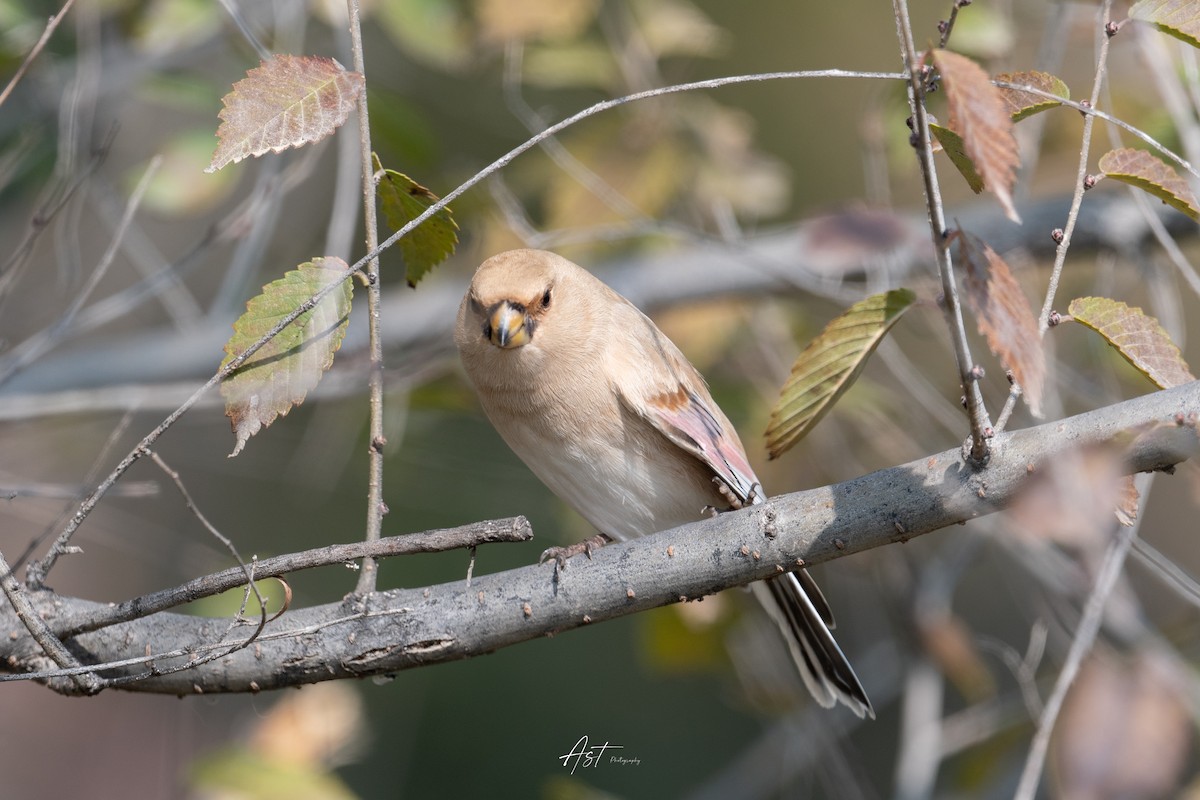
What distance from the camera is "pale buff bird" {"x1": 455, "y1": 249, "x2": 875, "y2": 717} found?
2941 mm

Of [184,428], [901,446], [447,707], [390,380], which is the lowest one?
[447,707]

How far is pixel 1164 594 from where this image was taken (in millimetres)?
5832

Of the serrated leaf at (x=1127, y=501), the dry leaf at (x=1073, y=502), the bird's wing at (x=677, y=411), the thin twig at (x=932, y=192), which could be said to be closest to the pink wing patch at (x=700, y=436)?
the bird's wing at (x=677, y=411)

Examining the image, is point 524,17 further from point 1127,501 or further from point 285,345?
point 1127,501

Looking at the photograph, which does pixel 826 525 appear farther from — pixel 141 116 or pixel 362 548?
pixel 141 116

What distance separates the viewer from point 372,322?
2.02 metres

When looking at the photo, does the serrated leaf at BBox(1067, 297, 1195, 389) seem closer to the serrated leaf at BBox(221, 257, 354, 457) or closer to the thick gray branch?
the thick gray branch

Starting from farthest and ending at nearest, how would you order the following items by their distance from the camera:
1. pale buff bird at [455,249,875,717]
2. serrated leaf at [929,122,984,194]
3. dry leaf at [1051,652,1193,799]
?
pale buff bird at [455,249,875,717], serrated leaf at [929,122,984,194], dry leaf at [1051,652,1193,799]

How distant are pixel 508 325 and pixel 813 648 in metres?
1.28

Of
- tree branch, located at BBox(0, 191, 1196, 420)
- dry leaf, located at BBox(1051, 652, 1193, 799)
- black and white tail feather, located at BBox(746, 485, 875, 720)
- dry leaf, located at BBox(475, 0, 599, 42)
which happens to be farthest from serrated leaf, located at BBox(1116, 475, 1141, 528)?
dry leaf, located at BBox(475, 0, 599, 42)

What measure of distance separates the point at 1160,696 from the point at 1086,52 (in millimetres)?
4635

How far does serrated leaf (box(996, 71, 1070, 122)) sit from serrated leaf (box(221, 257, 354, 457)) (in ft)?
3.59

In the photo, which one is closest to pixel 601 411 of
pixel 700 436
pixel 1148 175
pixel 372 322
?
pixel 700 436

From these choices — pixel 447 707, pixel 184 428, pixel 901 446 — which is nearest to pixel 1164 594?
pixel 901 446
